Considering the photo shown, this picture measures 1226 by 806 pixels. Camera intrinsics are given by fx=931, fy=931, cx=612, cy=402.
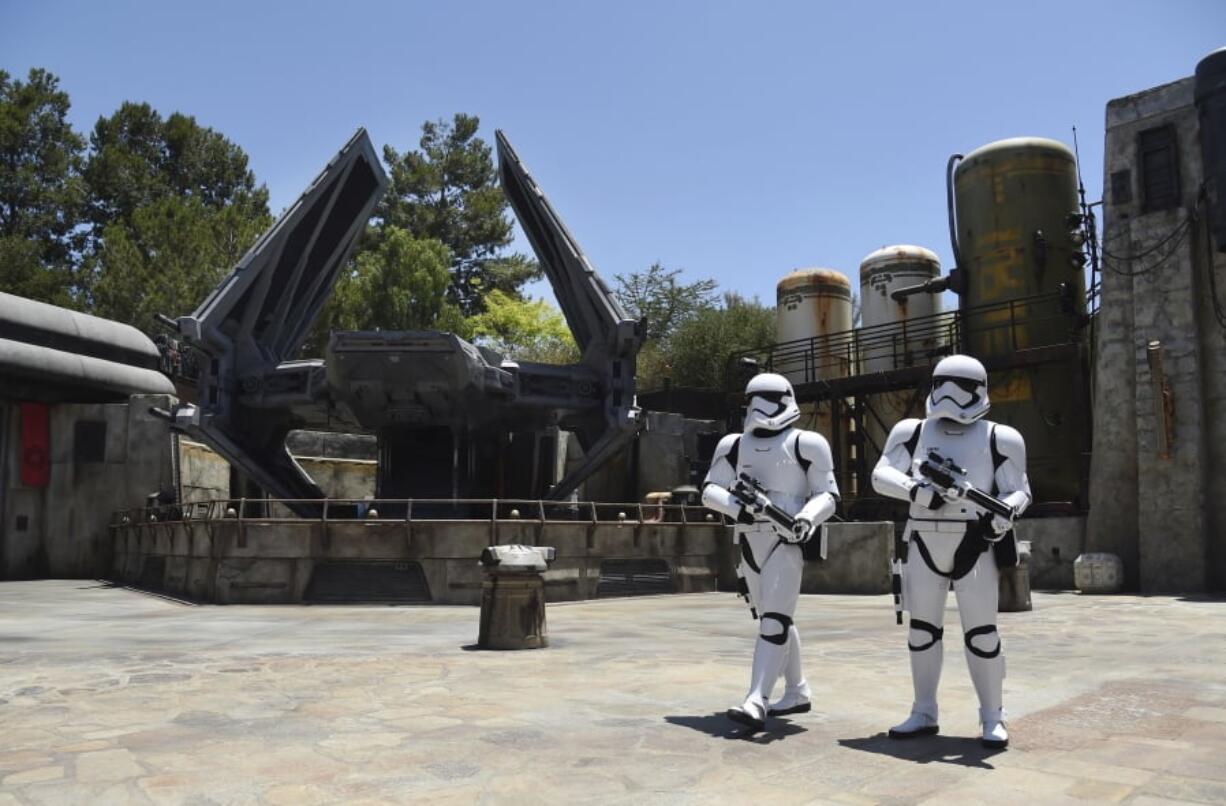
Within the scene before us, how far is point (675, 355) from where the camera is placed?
45906 mm

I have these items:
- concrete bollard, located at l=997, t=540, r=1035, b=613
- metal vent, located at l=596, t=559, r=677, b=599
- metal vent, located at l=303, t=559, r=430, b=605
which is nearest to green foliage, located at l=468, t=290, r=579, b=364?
metal vent, located at l=596, t=559, r=677, b=599

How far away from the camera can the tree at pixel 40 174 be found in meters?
38.3

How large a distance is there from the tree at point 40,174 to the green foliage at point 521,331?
18.1 metres

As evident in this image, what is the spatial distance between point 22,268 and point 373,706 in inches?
1477

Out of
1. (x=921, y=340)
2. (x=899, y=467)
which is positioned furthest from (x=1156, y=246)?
(x=899, y=467)

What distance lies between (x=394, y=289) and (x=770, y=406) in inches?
1377

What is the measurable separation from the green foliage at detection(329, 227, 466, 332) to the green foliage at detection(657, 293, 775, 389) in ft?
39.6

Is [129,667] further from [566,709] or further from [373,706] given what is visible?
[566,709]

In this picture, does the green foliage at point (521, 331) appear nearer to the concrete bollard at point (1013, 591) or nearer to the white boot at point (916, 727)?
the concrete bollard at point (1013, 591)

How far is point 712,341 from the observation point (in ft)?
147

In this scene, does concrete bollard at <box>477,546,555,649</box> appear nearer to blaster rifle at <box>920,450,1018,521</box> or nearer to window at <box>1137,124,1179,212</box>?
blaster rifle at <box>920,450,1018,521</box>

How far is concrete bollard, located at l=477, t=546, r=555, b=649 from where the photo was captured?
9531mm

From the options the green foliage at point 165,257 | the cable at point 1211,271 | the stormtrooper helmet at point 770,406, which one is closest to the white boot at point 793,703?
the stormtrooper helmet at point 770,406

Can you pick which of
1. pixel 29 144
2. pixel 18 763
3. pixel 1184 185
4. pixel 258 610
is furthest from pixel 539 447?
pixel 29 144
